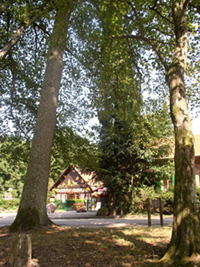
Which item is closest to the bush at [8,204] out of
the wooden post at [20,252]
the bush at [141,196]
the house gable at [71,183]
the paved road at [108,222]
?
the house gable at [71,183]

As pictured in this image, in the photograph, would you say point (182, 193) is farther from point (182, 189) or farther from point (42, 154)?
point (42, 154)

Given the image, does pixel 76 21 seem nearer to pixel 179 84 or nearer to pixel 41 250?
pixel 179 84

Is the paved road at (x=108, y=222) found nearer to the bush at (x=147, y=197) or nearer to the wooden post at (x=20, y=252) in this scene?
the bush at (x=147, y=197)

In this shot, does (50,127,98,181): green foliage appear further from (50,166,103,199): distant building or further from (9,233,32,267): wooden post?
(50,166,103,199): distant building

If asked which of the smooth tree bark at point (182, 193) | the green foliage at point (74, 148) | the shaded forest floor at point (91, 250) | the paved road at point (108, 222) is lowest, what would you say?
the paved road at point (108, 222)

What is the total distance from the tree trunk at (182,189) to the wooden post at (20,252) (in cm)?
273

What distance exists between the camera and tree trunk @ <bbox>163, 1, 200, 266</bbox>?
Result: 163 inches

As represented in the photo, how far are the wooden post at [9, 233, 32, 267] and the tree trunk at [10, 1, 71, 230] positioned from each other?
3329 mm

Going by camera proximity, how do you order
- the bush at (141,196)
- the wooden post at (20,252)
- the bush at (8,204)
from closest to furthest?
the wooden post at (20,252) → the bush at (141,196) → the bush at (8,204)

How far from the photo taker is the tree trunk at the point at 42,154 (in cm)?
830

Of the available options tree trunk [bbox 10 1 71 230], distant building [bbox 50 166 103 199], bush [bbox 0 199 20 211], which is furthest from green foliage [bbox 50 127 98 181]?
bush [bbox 0 199 20 211]

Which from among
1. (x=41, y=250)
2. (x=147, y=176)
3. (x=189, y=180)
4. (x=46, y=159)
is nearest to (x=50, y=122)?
(x=46, y=159)

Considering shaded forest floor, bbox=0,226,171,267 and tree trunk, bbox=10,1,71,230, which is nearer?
shaded forest floor, bbox=0,226,171,267

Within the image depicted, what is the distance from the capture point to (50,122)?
970cm
